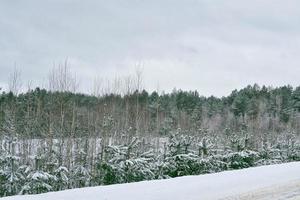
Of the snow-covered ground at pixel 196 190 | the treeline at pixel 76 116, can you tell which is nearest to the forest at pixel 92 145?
the treeline at pixel 76 116

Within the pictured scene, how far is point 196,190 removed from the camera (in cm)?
1156

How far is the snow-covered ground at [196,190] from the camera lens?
10133 millimetres

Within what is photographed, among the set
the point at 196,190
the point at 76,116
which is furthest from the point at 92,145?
the point at 196,190

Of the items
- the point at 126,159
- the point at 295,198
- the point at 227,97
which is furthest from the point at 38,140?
the point at 227,97

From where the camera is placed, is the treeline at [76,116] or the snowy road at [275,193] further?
the treeline at [76,116]

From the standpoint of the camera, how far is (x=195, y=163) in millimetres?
21406

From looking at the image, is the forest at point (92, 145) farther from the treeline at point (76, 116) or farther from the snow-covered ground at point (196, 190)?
the snow-covered ground at point (196, 190)

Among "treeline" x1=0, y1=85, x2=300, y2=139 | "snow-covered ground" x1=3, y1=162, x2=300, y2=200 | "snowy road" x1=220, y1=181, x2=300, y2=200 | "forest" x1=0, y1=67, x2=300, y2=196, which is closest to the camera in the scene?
"snow-covered ground" x1=3, y1=162, x2=300, y2=200

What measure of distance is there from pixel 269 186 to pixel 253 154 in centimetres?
1398

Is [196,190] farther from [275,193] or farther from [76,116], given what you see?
[76,116]

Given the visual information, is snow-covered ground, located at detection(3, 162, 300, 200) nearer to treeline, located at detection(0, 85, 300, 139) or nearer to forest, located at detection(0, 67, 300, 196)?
forest, located at detection(0, 67, 300, 196)

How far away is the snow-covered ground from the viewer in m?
10.1

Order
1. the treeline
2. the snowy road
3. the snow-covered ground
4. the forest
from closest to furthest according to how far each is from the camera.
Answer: the snow-covered ground < the snowy road < the forest < the treeline

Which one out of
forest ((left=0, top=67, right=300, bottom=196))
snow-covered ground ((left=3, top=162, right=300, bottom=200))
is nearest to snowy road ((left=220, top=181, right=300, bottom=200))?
snow-covered ground ((left=3, top=162, right=300, bottom=200))
